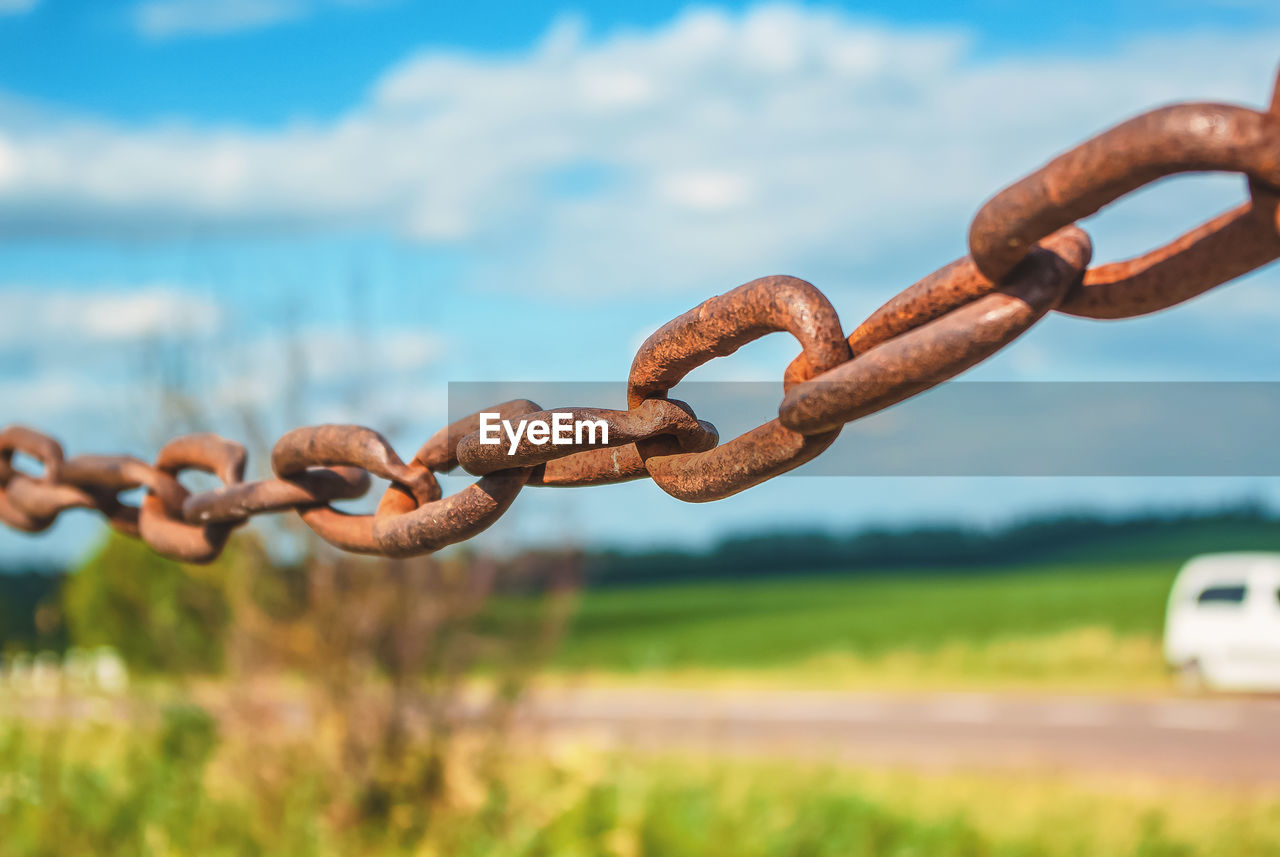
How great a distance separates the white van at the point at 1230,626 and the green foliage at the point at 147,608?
14.2 m

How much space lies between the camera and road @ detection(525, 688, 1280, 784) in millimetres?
10336

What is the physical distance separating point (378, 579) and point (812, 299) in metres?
5.43

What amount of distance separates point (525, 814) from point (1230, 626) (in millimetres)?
14451

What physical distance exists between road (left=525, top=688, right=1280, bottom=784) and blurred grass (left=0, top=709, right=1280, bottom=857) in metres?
1.42

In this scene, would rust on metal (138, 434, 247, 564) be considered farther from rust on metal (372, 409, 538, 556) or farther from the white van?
the white van

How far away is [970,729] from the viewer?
13898 mm

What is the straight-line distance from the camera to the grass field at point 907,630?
2019cm

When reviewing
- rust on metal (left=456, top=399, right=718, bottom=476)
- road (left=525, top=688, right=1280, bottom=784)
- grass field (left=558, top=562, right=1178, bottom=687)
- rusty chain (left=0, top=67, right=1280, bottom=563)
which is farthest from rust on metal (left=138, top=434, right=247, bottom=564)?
grass field (left=558, top=562, right=1178, bottom=687)

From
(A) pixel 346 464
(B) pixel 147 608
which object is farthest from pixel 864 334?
(B) pixel 147 608

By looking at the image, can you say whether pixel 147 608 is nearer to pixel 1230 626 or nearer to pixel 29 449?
pixel 29 449

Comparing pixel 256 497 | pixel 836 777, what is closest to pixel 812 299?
pixel 256 497

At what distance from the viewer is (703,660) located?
25578 mm

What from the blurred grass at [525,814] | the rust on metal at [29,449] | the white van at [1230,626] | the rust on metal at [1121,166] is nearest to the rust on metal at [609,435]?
the rust on metal at [1121,166]

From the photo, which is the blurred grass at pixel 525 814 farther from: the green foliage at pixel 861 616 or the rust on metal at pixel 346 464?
the green foliage at pixel 861 616
